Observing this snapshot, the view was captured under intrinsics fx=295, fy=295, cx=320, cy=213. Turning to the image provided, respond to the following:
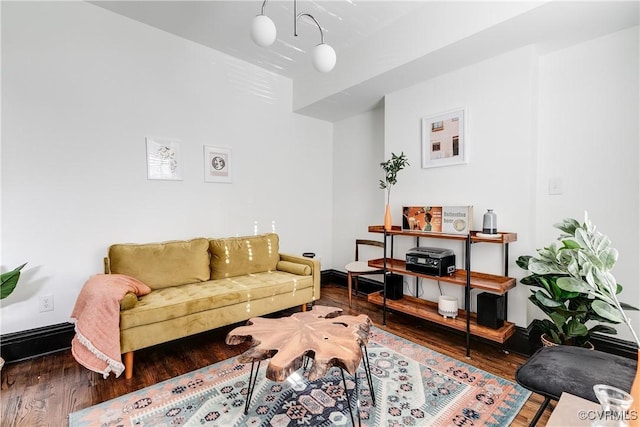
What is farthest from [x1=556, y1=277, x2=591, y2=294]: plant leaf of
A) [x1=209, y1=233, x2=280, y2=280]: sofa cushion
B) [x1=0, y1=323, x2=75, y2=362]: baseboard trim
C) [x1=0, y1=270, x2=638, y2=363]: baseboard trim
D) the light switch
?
[x1=0, y1=323, x2=75, y2=362]: baseboard trim

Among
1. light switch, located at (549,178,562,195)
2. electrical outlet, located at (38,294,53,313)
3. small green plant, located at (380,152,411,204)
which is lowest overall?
electrical outlet, located at (38,294,53,313)

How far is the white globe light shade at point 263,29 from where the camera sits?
5.63 ft

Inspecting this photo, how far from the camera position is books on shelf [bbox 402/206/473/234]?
8.32 feet

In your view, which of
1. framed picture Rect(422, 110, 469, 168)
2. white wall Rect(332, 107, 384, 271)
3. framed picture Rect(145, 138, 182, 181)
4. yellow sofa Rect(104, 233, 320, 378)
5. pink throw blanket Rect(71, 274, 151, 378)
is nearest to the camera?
pink throw blanket Rect(71, 274, 151, 378)

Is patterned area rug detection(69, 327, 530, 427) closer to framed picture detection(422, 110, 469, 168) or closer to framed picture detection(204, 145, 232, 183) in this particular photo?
framed picture detection(422, 110, 469, 168)

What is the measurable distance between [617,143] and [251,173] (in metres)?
3.31

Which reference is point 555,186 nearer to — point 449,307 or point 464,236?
point 464,236

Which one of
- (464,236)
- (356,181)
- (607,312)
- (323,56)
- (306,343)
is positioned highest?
(323,56)

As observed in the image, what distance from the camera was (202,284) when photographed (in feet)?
8.95

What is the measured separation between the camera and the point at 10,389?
186cm

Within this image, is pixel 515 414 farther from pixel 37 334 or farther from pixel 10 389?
pixel 37 334

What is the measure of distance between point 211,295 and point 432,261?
1.85 m

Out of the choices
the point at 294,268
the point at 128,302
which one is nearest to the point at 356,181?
the point at 294,268

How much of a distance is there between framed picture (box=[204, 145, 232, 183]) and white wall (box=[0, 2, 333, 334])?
73 millimetres
